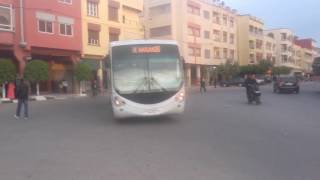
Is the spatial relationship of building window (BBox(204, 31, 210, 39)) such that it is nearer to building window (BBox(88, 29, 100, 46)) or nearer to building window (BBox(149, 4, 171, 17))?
building window (BBox(149, 4, 171, 17))

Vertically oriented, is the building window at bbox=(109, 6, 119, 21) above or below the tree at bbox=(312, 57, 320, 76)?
above

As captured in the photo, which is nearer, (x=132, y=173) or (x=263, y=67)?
(x=132, y=173)

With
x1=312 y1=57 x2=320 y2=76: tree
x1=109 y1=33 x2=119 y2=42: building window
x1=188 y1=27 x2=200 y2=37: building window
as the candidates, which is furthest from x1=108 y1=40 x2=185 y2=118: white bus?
x1=188 y1=27 x2=200 y2=37: building window

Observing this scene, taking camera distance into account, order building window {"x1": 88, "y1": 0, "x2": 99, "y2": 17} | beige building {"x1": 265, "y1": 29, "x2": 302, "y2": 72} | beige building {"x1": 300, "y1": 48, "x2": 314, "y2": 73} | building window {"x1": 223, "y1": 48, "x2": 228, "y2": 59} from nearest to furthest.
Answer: building window {"x1": 88, "y1": 0, "x2": 99, "y2": 17} < building window {"x1": 223, "y1": 48, "x2": 228, "y2": 59} < beige building {"x1": 265, "y1": 29, "x2": 302, "y2": 72} < beige building {"x1": 300, "y1": 48, "x2": 314, "y2": 73}

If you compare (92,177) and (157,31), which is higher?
(157,31)

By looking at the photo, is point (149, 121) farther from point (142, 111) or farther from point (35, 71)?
point (35, 71)

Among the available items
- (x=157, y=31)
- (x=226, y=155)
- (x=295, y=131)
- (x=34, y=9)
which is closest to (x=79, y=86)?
(x=34, y=9)

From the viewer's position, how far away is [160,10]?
225 ft

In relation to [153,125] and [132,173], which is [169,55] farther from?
[132,173]

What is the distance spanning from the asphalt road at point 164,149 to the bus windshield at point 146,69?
128 centimetres

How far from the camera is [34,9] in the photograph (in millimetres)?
38812

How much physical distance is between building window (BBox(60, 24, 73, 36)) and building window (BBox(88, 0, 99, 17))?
4.52 metres

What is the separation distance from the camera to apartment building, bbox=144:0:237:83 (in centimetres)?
6638

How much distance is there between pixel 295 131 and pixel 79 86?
110 ft
